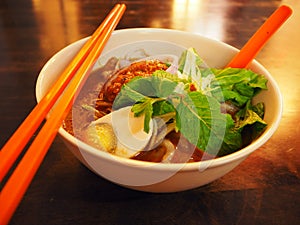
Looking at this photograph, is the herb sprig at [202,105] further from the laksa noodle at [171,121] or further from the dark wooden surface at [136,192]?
the dark wooden surface at [136,192]

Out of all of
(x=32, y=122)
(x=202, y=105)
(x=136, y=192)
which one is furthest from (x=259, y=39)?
(x=32, y=122)

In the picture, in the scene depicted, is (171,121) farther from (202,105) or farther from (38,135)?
(38,135)

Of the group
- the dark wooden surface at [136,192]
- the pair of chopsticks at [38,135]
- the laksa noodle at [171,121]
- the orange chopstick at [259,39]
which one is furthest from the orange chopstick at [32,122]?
the orange chopstick at [259,39]

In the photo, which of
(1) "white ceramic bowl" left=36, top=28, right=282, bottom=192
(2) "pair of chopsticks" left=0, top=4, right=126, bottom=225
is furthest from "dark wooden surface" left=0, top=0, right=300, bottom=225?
(2) "pair of chopsticks" left=0, top=4, right=126, bottom=225

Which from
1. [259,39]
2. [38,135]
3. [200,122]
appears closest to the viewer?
[38,135]

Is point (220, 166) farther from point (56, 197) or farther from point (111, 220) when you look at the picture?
point (56, 197)

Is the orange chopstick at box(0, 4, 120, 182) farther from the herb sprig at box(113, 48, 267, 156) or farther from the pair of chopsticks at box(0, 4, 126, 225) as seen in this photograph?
the herb sprig at box(113, 48, 267, 156)
